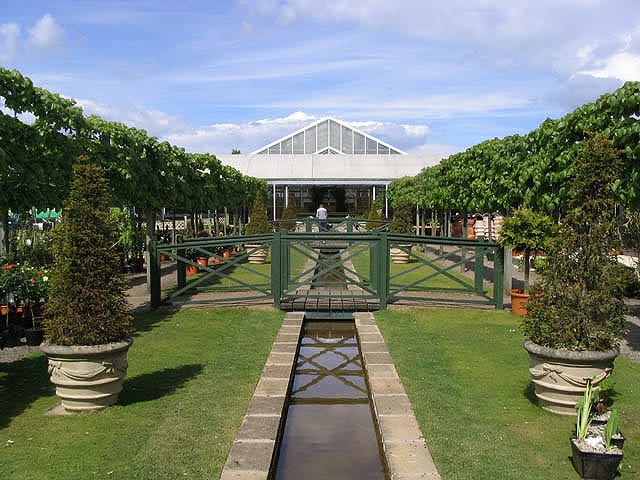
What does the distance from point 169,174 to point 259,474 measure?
9.96 m

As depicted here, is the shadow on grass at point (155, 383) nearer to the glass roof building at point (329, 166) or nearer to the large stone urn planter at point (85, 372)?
the large stone urn planter at point (85, 372)

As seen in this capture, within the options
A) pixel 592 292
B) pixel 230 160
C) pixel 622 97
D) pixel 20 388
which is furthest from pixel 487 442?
pixel 230 160

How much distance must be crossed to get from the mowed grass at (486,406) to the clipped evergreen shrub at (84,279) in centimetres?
265

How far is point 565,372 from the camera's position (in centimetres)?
443

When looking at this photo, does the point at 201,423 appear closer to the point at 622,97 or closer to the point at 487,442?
the point at 487,442

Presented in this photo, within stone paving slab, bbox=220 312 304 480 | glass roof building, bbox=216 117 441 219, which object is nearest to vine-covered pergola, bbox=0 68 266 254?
stone paving slab, bbox=220 312 304 480

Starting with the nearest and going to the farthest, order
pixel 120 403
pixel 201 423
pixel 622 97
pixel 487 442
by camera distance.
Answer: pixel 487 442 → pixel 201 423 → pixel 120 403 → pixel 622 97

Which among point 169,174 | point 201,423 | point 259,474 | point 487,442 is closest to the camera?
point 259,474

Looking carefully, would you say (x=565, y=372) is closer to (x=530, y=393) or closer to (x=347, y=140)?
(x=530, y=393)

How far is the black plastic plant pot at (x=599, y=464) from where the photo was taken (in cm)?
346

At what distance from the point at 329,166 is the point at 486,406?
37287 mm

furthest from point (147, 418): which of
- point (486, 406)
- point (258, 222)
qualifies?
point (258, 222)

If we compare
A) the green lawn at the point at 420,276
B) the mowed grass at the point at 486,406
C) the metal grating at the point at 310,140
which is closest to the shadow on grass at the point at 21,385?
the mowed grass at the point at 486,406

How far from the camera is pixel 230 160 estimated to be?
43.5 m
